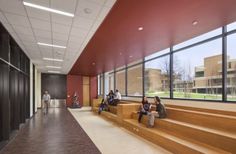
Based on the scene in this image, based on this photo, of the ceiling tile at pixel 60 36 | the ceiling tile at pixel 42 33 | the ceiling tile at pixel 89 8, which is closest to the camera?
the ceiling tile at pixel 89 8

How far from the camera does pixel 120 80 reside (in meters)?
11.4

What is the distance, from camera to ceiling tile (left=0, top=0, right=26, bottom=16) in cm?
313

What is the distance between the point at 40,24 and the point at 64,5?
1.30 metres

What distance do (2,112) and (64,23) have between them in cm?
290

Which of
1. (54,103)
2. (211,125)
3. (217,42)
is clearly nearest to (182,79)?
(217,42)

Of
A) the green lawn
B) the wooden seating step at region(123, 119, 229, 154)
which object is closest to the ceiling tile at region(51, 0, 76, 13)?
the wooden seating step at region(123, 119, 229, 154)

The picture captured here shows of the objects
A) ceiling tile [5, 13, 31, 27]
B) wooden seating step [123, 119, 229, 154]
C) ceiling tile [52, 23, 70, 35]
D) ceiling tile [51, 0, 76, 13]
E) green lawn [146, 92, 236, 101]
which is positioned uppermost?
ceiling tile [51, 0, 76, 13]

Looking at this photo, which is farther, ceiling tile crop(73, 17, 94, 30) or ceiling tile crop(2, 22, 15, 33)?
ceiling tile crop(2, 22, 15, 33)

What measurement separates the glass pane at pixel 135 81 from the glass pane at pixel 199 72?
2548 mm

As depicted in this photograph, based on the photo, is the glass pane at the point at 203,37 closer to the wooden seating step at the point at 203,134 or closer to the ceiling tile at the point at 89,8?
the wooden seating step at the point at 203,134

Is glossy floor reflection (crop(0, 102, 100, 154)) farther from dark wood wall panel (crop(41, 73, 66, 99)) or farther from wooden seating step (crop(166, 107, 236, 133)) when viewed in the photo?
dark wood wall panel (crop(41, 73, 66, 99))

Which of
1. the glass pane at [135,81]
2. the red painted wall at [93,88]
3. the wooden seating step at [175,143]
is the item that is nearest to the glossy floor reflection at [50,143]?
the wooden seating step at [175,143]

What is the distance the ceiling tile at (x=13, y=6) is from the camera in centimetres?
313

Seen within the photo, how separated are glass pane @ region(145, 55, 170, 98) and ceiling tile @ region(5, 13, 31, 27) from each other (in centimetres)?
496
